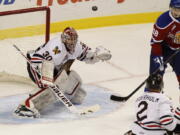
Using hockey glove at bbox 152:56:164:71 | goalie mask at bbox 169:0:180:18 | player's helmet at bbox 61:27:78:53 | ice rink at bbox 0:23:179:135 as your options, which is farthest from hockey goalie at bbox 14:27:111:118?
goalie mask at bbox 169:0:180:18

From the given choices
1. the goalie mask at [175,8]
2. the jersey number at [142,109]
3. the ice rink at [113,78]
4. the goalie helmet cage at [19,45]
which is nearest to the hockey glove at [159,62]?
the goalie mask at [175,8]

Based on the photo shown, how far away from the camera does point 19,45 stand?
20.4 feet

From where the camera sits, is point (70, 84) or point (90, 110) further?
point (70, 84)

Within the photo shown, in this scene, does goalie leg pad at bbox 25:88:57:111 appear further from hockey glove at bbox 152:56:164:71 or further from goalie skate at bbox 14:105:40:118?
hockey glove at bbox 152:56:164:71

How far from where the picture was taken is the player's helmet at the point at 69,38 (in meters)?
4.36

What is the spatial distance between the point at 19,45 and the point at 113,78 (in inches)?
50.0

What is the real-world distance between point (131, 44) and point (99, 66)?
32.7 inches

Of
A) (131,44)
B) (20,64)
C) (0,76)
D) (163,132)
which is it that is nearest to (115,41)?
(131,44)

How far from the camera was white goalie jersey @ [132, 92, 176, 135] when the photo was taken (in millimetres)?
3387

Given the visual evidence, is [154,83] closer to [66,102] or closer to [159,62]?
[159,62]

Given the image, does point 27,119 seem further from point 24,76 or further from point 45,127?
point 24,76

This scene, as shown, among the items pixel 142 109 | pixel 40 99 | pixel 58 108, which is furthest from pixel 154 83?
pixel 58 108

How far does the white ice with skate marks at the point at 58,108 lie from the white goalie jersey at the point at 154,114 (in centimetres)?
98

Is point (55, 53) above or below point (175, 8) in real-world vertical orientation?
below
